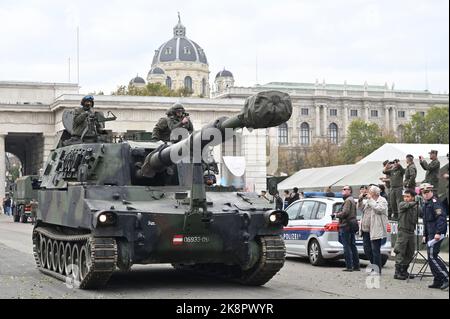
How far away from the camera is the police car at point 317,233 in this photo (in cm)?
1825

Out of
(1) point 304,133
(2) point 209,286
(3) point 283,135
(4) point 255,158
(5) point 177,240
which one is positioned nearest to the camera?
(5) point 177,240

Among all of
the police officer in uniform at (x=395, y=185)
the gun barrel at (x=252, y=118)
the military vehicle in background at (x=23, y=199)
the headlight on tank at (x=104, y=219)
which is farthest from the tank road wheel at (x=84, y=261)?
the military vehicle in background at (x=23, y=199)

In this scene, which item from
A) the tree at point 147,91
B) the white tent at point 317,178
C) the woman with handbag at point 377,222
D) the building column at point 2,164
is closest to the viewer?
the woman with handbag at point 377,222

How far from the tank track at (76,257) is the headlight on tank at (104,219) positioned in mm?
265

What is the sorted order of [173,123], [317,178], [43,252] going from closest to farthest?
[173,123]
[43,252]
[317,178]

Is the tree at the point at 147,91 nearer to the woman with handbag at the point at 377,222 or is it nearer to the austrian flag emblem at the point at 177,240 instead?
the woman with handbag at the point at 377,222

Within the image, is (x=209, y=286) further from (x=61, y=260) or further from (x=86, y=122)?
(x=86, y=122)

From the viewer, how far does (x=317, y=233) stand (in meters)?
18.5

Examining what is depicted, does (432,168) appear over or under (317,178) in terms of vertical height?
over

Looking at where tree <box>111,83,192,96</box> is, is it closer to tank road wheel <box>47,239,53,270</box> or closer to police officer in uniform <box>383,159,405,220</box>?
police officer in uniform <box>383,159,405,220</box>

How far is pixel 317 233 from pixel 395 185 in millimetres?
4438

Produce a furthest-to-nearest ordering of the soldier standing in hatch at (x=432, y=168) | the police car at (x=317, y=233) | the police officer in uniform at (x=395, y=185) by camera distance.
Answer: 1. the police officer in uniform at (x=395, y=185)
2. the soldier standing in hatch at (x=432, y=168)
3. the police car at (x=317, y=233)

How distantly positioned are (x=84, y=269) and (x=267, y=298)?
3.02 m

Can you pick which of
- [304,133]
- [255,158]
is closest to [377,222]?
[255,158]
